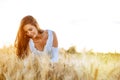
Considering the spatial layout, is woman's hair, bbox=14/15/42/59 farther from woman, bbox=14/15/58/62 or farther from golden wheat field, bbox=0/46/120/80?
golden wheat field, bbox=0/46/120/80

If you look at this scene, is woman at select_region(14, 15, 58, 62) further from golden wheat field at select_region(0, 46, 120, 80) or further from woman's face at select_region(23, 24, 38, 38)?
golden wheat field at select_region(0, 46, 120, 80)

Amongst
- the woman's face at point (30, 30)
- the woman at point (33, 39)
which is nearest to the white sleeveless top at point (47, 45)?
the woman at point (33, 39)

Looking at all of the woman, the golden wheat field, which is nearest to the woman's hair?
the woman

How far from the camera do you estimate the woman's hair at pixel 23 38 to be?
2.94 meters

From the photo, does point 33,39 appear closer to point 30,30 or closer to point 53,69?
point 30,30

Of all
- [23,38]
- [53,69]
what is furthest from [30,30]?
[53,69]

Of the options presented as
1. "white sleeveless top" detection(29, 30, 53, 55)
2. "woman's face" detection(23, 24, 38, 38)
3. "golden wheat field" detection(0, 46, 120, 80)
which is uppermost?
"woman's face" detection(23, 24, 38, 38)

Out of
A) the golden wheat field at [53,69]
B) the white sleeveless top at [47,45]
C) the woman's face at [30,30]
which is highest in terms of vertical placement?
the woman's face at [30,30]

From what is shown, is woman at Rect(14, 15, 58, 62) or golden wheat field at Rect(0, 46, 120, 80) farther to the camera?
woman at Rect(14, 15, 58, 62)

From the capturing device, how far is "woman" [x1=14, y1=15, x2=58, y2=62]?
9.63 feet

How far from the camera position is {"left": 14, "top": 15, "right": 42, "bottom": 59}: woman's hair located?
9.64ft

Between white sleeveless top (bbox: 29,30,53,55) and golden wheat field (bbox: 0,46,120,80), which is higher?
white sleeveless top (bbox: 29,30,53,55)

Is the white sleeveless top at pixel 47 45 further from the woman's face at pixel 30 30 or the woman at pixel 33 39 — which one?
the woman's face at pixel 30 30

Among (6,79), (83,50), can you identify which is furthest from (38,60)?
(83,50)
